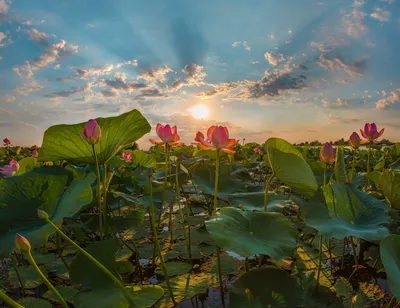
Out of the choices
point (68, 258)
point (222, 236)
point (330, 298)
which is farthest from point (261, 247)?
point (68, 258)

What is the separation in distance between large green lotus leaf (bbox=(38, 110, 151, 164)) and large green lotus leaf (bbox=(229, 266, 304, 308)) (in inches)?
31.4

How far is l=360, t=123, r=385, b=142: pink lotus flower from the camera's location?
255 centimetres

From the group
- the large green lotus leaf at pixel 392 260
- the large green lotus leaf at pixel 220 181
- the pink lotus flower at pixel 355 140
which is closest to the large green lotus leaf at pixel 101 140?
the large green lotus leaf at pixel 220 181

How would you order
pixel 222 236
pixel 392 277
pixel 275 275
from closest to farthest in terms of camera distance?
1. pixel 392 277
2. pixel 222 236
3. pixel 275 275

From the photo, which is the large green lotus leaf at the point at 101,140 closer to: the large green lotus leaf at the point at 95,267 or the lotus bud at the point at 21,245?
the large green lotus leaf at the point at 95,267

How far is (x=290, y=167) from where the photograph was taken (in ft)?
4.82

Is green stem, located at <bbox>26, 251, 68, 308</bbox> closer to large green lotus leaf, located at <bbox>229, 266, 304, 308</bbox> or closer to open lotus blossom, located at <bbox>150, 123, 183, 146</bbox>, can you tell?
large green lotus leaf, located at <bbox>229, 266, 304, 308</bbox>

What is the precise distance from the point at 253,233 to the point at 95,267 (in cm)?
67

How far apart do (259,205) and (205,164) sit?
4.28 ft

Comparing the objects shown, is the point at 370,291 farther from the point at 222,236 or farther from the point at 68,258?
the point at 68,258

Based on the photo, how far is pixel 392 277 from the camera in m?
0.95

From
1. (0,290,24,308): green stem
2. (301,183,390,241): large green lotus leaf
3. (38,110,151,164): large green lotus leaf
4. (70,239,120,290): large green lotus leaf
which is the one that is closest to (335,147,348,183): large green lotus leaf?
(301,183,390,241): large green lotus leaf

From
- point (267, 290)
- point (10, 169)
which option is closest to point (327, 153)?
point (267, 290)

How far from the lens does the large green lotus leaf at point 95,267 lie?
53.2 inches
